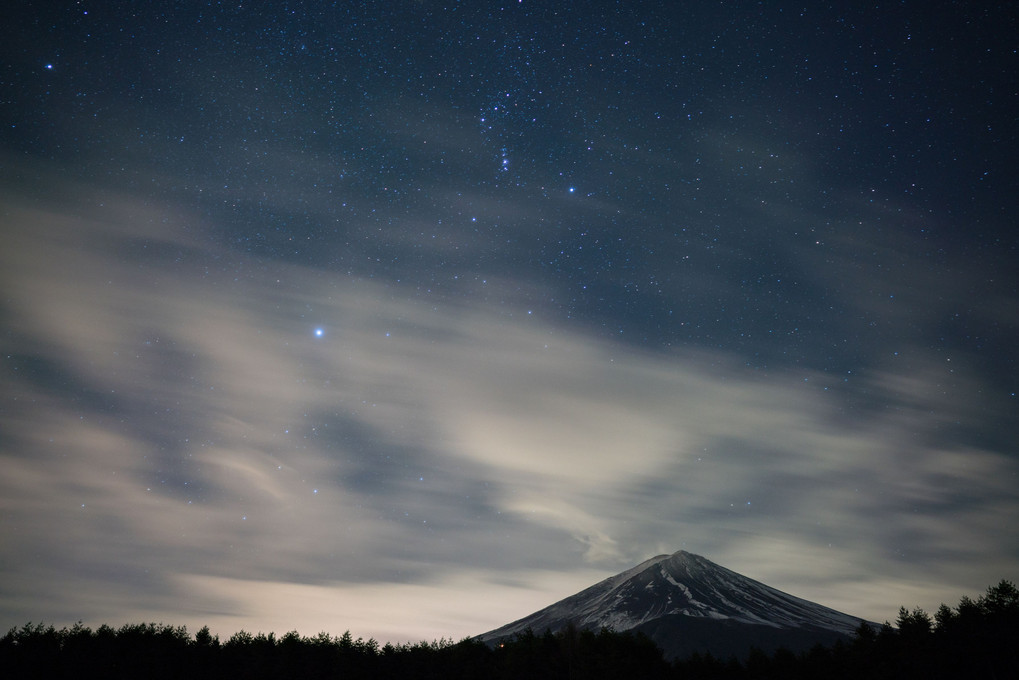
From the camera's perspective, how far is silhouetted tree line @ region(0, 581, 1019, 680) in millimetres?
68875

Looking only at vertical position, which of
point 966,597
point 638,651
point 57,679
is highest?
point 966,597

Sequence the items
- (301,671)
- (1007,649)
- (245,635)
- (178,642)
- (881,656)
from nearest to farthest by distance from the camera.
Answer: (1007,649) < (881,656) < (301,671) < (178,642) < (245,635)

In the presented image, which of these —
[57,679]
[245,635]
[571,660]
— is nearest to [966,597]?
[571,660]

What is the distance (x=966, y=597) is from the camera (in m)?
75.8

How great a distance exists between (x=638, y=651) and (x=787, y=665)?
63.7 ft

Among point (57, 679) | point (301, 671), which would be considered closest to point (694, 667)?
point (301, 671)

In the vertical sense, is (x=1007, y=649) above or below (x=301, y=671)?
above

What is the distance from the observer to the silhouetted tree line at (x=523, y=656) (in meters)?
68.9

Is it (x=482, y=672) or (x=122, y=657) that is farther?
(x=122, y=657)

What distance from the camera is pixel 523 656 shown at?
77.6 m

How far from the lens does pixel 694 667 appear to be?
78.1 meters

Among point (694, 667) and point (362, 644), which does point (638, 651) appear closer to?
point (694, 667)

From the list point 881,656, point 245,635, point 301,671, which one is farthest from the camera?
point 245,635

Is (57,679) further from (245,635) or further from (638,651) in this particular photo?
(638,651)
